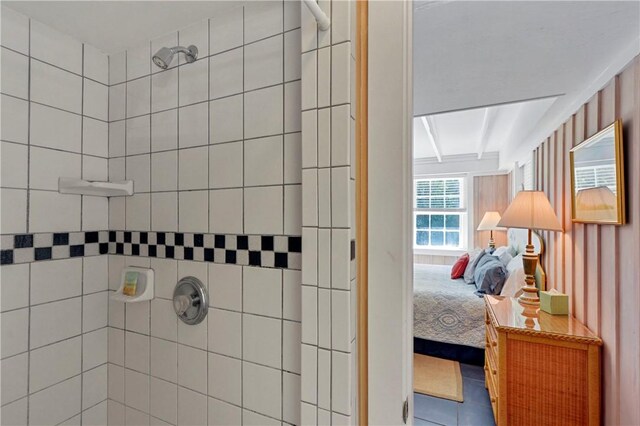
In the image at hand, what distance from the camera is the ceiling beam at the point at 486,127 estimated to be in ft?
9.37

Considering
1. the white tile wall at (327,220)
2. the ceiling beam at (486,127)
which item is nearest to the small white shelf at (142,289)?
the white tile wall at (327,220)

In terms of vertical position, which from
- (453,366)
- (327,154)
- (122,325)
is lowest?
(453,366)

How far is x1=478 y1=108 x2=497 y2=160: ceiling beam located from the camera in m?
2.86

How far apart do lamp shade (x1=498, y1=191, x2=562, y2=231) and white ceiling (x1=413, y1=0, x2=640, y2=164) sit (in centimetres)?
62

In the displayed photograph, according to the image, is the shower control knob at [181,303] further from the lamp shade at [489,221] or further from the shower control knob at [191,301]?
the lamp shade at [489,221]

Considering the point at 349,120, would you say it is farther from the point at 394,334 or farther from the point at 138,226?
the point at 138,226

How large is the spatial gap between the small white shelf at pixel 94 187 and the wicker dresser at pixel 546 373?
2.10m

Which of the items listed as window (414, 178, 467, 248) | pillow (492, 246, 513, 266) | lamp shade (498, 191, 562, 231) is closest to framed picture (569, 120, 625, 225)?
lamp shade (498, 191, 562, 231)

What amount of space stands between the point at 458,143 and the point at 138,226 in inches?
163

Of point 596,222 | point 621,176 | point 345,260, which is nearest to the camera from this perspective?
point 345,260

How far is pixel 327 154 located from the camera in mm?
758

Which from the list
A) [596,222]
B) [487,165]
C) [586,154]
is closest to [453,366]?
[596,222]

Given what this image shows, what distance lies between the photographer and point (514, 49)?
131cm

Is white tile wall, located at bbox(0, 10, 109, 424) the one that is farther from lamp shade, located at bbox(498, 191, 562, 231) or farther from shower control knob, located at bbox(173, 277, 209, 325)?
lamp shade, located at bbox(498, 191, 562, 231)
